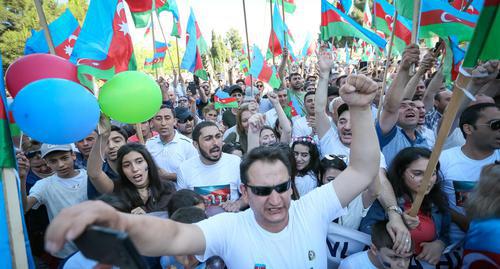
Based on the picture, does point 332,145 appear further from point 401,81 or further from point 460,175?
point 460,175

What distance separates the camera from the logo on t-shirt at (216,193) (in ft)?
10.0

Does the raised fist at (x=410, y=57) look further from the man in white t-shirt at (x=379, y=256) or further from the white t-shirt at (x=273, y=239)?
the white t-shirt at (x=273, y=239)

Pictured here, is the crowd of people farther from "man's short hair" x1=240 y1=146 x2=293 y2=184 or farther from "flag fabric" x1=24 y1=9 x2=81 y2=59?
"flag fabric" x1=24 y1=9 x2=81 y2=59

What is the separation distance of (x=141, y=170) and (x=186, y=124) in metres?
2.53

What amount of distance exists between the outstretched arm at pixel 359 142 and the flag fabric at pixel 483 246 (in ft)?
1.65

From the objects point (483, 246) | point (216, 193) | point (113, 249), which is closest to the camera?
point (113, 249)

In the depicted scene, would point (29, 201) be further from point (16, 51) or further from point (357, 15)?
point (357, 15)

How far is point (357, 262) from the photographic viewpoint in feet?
6.97

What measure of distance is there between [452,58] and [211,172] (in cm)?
273

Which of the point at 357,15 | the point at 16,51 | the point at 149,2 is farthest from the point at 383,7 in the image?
the point at 357,15

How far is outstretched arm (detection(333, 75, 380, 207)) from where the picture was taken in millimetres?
1663

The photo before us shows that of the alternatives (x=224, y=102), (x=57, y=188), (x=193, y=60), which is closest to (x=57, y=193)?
(x=57, y=188)

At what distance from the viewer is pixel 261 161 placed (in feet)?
A: 5.73

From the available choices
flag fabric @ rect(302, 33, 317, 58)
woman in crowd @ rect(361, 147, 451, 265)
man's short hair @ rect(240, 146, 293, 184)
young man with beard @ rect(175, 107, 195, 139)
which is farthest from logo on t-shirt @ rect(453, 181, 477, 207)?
flag fabric @ rect(302, 33, 317, 58)
